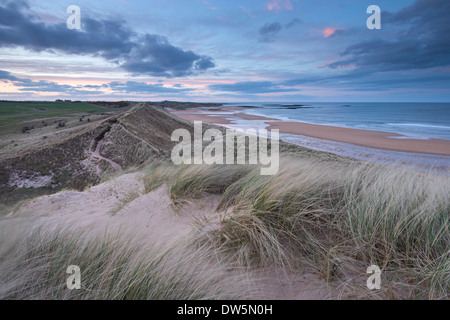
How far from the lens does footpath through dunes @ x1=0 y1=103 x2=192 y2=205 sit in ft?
25.2

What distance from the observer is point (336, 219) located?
9.07ft

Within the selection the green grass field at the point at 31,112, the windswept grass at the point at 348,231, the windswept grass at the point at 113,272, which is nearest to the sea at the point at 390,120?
the windswept grass at the point at 348,231

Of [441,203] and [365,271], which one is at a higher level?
[441,203]

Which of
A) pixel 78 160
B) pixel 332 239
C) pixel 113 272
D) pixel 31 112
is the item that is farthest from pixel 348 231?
pixel 31 112

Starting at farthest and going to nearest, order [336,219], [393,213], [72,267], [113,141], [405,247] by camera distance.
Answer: [113,141], [336,219], [393,213], [405,247], [72,267]

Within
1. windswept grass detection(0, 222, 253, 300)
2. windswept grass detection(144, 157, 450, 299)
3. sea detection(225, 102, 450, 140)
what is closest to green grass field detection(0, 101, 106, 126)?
windswept grass detection(0, 222, 253, 300)

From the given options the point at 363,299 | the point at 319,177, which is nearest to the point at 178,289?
the point at 363,299

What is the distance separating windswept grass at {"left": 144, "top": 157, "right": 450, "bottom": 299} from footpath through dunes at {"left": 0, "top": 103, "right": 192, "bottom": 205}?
7.22m

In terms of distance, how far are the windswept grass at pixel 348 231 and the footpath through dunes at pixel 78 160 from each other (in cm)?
722

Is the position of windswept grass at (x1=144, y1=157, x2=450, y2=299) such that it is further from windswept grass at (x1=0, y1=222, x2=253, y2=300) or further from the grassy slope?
windswept grass at (x1=0, y1=222, x2=253, y2=300)

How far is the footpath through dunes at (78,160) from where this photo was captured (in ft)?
25.2

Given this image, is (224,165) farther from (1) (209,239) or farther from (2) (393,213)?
(2) (393,213)

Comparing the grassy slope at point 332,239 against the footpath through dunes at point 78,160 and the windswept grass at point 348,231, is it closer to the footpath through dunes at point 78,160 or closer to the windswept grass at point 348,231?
the windswept grass at point 348,231
